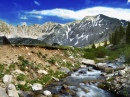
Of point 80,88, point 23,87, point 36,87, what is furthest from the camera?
point 80,88

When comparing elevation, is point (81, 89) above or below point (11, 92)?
below

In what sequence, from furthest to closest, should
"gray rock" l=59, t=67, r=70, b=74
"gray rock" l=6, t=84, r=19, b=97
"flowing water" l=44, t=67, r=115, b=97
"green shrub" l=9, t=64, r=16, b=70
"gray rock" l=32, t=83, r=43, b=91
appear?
"gray rock" l=59, t=67, r=70, b=74 → "green shrub" l=9, t=64, r=16, b=70 → "gray rock" l=32, t=83, r=43, b=91 → "flowing water" l=44, t=67, r=115, b=97 → "gray rock" l=6, t=84, r=19, b=97

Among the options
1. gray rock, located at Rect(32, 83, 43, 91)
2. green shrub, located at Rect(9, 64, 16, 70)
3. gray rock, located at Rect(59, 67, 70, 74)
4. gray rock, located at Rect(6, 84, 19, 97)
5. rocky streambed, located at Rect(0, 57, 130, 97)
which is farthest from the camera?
gray rock, located at Rect(59, 67, 70, 74)

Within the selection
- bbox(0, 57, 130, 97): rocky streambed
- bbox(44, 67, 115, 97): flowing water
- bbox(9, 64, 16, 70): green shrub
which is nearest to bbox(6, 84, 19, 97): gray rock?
bbox(0, 57, 130, 97): rocky streambed

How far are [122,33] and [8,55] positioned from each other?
14247 centimetres


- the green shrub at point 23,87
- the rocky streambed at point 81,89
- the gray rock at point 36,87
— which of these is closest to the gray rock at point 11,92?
the rocky streambed at point 81,89

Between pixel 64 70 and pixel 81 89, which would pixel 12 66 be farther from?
pixel 64 70

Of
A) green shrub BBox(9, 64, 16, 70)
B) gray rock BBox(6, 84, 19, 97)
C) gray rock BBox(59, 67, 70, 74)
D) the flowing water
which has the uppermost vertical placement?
green shrub BBox(9, 64, 16, 70)

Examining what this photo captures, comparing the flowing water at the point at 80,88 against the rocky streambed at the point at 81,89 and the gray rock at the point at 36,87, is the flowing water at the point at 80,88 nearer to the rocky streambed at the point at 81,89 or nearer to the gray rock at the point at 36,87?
the rocky streambed at the point at 81,89

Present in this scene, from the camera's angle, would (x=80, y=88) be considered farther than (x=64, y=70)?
No

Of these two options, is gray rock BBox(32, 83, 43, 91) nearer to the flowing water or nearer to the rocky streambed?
the rocky streambed

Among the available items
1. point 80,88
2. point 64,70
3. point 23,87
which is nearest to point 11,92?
point 23,87

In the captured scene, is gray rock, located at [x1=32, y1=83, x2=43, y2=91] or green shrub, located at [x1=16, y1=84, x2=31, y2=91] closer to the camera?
green shrub, located at [x1=16, y1=84, x2=31, y2=91]

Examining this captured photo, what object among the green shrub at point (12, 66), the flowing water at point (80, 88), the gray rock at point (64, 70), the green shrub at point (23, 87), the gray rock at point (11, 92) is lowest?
the flowing water at point (80, 88)
